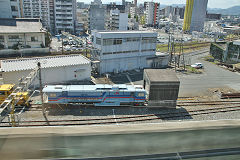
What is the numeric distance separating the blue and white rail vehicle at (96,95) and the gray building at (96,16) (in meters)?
51.3

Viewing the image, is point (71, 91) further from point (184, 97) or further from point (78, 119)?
point (184, 97)

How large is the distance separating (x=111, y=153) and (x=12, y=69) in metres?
18.3

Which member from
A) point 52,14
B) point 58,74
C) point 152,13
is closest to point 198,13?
point 152,13

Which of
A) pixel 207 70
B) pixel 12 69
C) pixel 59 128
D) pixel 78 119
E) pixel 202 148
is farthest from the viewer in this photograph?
pixel 207 70

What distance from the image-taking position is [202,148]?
2436 millimetres

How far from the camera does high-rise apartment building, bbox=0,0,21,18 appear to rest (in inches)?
1717

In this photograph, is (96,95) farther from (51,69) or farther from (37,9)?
(37,9)

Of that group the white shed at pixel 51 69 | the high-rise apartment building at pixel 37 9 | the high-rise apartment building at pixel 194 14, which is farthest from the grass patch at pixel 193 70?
the high-rise apartment building at pixel 194 14

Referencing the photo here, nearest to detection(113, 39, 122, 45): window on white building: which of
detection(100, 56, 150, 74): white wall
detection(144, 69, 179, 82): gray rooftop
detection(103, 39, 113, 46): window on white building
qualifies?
detection(103, 39, 113, 46): window on white building

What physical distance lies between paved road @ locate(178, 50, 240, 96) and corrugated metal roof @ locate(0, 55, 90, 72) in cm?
1166

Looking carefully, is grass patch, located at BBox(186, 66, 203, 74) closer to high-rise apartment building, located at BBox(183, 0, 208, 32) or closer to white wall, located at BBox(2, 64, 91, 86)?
white wall, located at BBox(2, 64, 91, 86)

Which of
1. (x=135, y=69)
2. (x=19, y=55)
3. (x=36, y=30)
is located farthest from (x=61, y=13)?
(x=135, y=69)

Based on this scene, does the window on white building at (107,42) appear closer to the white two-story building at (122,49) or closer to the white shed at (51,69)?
the white two-story building at (122,49)

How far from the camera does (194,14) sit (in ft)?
285
